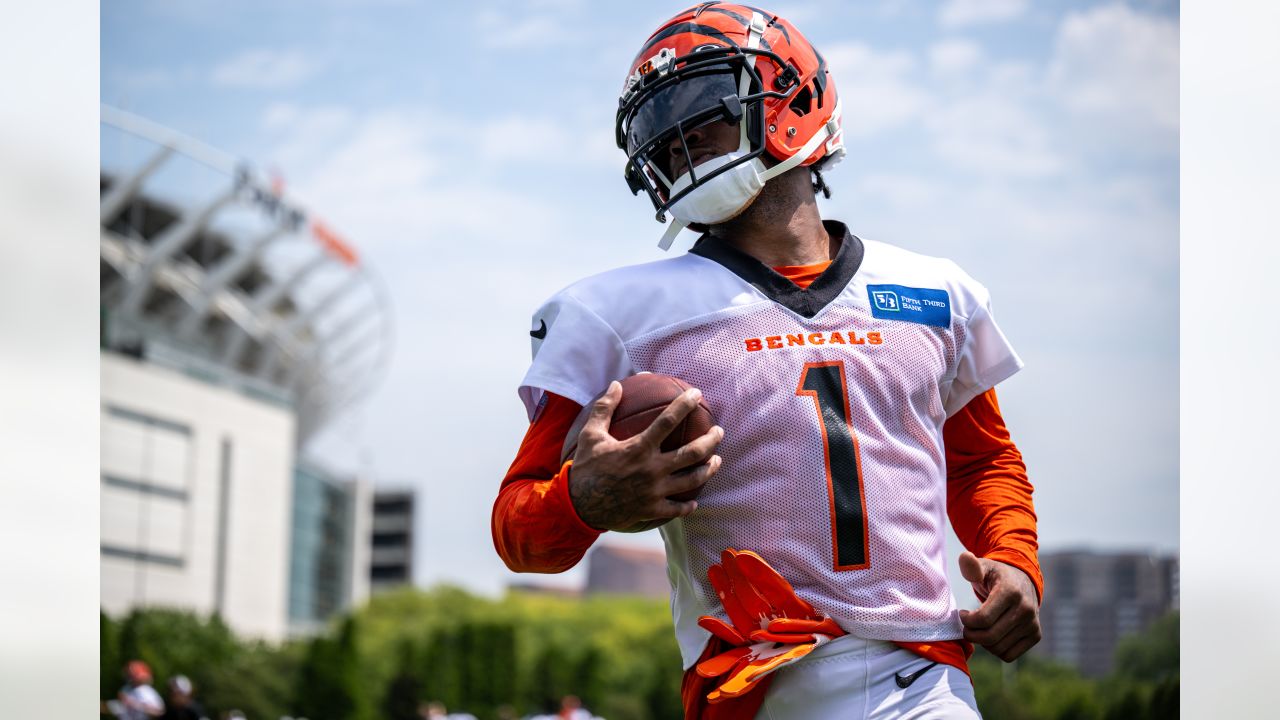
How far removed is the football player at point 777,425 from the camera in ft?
7.64

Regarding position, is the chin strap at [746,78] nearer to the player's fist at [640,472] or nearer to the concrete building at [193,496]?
the player's fist at [640,472]

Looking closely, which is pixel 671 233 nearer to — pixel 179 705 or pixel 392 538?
pixel 179 705

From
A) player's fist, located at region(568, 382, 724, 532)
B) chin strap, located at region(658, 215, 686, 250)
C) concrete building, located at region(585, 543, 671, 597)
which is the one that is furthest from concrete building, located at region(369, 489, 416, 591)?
player's fist, located at region(568, 382, 724, 532)

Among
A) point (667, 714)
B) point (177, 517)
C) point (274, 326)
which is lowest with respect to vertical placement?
point (667, 714)

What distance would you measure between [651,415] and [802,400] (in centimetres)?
29

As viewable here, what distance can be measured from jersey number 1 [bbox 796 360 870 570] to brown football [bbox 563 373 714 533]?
206 millimetres

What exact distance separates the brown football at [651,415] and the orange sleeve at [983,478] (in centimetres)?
62

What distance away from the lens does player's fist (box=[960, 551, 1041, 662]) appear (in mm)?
2406

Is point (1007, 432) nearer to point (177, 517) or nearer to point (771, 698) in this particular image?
point (771, 698)

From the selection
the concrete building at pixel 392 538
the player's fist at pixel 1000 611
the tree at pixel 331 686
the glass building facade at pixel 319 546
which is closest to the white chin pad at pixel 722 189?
the player's fist at pixel 1000 611

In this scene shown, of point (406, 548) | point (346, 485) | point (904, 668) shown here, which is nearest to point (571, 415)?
point (904, 668)

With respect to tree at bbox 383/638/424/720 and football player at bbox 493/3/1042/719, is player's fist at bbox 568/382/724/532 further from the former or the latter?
tree at bbox 383/638/424/720

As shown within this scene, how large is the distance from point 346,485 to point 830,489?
246 feet
